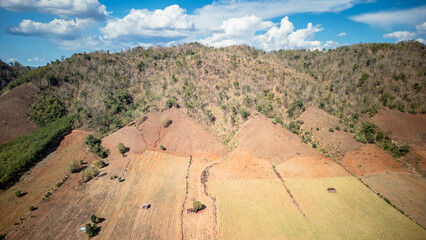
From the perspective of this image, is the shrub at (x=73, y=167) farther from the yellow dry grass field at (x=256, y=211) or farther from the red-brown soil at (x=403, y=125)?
the red-brown soil at (x=403, y=125)

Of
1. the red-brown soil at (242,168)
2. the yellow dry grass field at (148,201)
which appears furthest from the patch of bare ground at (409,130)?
the yellow dry grass field at (148,201)

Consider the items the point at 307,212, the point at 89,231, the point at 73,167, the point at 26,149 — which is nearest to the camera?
the point at 89,231

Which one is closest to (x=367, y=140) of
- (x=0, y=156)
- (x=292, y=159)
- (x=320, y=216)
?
(x=292, y=159)

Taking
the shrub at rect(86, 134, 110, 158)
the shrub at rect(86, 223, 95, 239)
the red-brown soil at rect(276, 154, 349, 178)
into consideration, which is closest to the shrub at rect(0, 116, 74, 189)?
the shrub at rect(86, 134, 110, 158)

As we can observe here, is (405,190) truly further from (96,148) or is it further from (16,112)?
(16,112)

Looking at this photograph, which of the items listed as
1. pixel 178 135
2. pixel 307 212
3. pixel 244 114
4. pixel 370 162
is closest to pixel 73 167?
pixel 178 135
